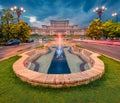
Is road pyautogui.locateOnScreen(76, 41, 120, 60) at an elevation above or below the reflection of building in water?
below

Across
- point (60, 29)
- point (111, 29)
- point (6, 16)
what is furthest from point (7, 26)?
point (60, 29)

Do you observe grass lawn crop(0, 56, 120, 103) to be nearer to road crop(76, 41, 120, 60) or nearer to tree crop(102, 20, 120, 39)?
road crop(76, 41, 120, 60)

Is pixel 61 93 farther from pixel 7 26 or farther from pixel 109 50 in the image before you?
pixel 7 26

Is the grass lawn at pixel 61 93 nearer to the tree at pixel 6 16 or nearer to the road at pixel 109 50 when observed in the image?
the road at pixel 109 50

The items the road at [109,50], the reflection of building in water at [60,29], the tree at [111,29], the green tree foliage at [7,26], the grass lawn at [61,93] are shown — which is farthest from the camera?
the reflection of building in water at [60,29]

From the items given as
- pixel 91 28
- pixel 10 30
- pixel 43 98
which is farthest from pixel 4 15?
pixel 43 98

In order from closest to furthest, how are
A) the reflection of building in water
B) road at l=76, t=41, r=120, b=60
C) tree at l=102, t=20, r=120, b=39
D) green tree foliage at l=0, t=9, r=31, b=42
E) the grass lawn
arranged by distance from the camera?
the grass lawn < road at l=76, t=41, r=120, b=60 < green tree foliage at l=0, t=9, r=31, b=42 < tree at l=102, t=20, r=120, b=39 < the reflection of building in water

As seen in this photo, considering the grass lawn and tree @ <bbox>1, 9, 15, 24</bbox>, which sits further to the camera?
tree @ <bbox>1, 9, 15, 24</bbox>

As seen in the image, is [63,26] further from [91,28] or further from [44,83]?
[44,83]

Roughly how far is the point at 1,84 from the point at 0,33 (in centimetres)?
3790

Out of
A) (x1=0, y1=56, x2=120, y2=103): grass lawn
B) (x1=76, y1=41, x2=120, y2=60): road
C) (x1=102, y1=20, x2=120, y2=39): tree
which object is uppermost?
(x1=102, y1=20, x2=120, y2=39): tree

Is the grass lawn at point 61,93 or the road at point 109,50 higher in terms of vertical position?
the grass lawn at point 61,93

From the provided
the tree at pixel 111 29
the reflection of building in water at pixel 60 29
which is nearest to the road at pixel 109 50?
the tree at pixel 111 29

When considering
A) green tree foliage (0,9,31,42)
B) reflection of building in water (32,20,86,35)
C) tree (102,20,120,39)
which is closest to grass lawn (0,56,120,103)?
green tree foliage (0,9,31,42)
